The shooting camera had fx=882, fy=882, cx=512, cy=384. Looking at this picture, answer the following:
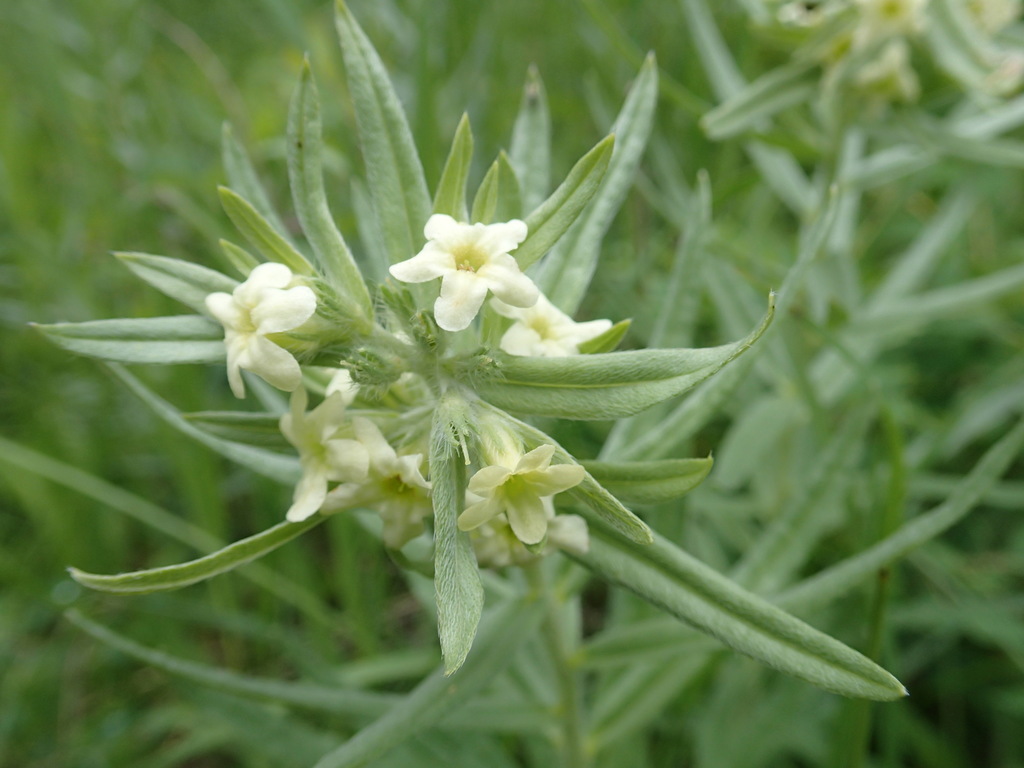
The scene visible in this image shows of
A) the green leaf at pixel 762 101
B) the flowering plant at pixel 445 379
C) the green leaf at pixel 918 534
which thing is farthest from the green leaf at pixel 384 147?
the green leaf at pixel 762 101

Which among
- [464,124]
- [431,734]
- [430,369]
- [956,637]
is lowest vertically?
[956,637]

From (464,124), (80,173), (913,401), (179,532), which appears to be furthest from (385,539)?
(80,173)

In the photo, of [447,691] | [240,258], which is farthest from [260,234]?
[447,691]

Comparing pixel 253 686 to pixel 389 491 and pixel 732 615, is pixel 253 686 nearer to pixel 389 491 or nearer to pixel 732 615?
pixel 389 491

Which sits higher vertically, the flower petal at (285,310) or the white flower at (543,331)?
the flower petal at (285,310)

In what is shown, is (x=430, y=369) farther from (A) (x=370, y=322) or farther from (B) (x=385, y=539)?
(B) (x=385, y=539)

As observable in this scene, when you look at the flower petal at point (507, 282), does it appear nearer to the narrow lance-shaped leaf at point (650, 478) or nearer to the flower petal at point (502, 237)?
the flower petal at point (502, 237)
